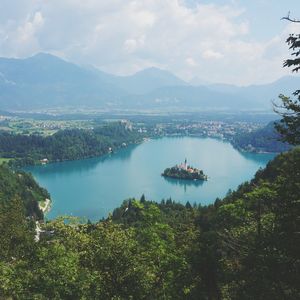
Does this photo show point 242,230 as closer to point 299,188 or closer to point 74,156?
point 299,188

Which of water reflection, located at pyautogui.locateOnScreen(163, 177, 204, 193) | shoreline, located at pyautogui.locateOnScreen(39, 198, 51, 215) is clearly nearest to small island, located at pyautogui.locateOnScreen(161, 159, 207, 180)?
water reflection, located at pyautogui.locateOnScreen(163, 177, 204, 193)

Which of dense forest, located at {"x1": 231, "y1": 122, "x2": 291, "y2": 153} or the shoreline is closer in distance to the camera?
the shoreline

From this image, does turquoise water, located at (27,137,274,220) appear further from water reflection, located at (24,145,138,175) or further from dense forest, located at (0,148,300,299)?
dense forest, located at (0,148,300,299)

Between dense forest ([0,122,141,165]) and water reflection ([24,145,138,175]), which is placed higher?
dense forest ([0,122,141,165])

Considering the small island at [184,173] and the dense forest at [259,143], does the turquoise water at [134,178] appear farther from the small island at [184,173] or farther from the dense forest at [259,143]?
the dense forest at [259,143]

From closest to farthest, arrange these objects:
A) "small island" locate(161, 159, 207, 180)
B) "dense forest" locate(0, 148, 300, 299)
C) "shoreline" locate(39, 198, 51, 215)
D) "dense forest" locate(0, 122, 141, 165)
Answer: "dense forest" locate(0, 148, 300, 299) → "shoreline" locate(39, 198, 51, 215) → "small island" locate(161, 159, 207, 180) → "dense forest" locate(0, 122, 141, 165)

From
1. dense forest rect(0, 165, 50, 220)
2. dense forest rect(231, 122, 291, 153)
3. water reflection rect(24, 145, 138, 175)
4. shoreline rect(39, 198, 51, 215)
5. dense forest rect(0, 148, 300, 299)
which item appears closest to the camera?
dense forest rect(0, 148, 300, 299)

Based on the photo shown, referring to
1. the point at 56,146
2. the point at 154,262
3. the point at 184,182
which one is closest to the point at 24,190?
the point at 184,182
